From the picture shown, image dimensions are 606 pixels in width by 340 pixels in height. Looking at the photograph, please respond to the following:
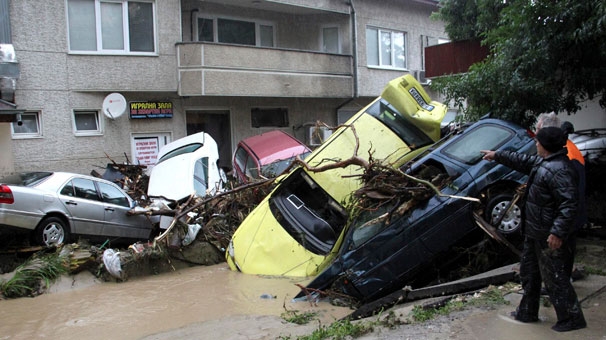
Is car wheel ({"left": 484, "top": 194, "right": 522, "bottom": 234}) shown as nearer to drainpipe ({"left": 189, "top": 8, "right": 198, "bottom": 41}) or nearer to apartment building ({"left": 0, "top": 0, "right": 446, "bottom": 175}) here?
apartment building ({"left": 0, "top": 0, "right": 446, "bottom": 175})

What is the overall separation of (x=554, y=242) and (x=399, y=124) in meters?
4.06

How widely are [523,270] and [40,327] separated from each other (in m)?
5.13

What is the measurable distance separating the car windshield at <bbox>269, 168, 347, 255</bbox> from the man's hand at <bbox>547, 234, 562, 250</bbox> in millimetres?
3104

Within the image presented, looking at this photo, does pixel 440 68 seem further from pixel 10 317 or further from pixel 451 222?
pixel 10 317

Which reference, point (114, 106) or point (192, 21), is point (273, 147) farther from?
point (192, 21)

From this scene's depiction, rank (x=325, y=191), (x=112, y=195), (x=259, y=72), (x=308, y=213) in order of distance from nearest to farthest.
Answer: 1. (x=325, y=191)
2. (x=308, y=213)
3. (x=112, y=195)
4. (x=259, y=72)

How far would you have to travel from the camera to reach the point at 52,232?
27.1 ft

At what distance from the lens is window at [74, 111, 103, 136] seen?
43.4 feet

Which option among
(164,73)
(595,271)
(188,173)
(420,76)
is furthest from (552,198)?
(420,76)

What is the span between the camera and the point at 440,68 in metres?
13.3

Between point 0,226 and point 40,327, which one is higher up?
point 0,226

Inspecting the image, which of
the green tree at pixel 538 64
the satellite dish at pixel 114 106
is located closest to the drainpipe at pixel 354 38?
the satellite dish at pixel 114 106

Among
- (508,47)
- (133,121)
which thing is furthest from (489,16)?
(133,121)

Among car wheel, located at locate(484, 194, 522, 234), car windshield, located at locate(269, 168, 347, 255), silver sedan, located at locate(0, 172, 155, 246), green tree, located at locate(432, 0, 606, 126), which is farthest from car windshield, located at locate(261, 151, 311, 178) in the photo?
car wheel, located at locate(484, 194, 522, 234)
